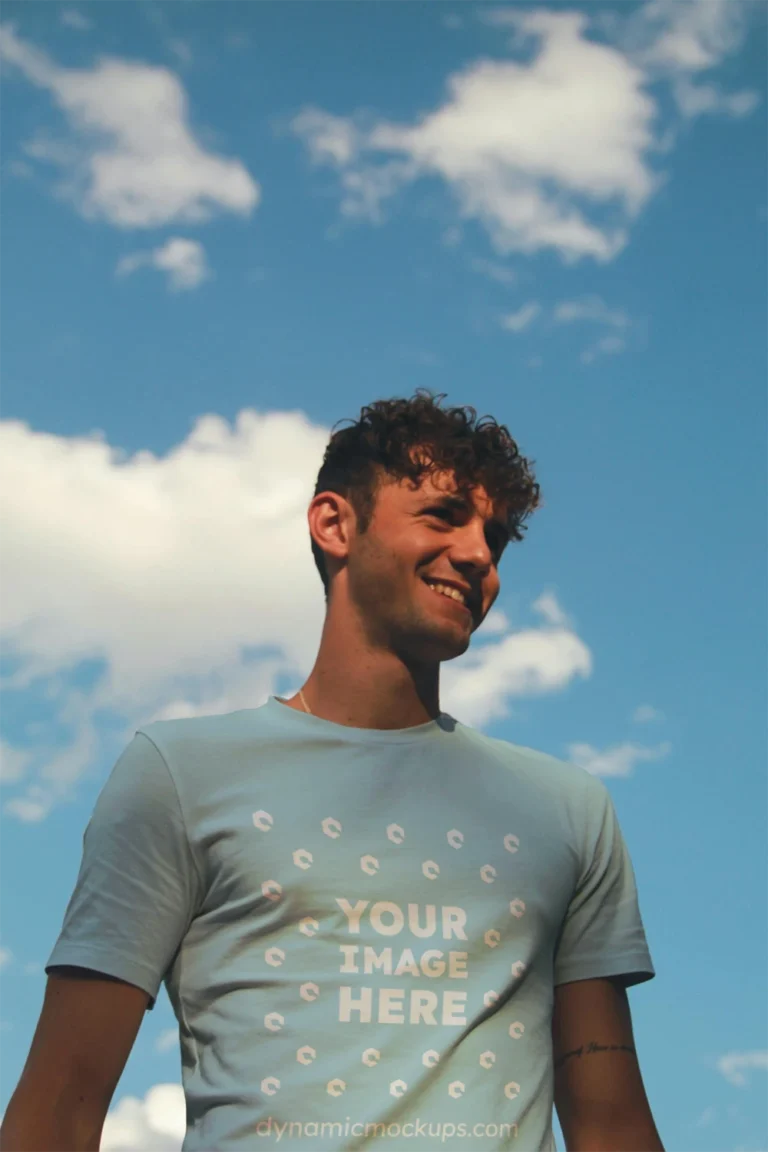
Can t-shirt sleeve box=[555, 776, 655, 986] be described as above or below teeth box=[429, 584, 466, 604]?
below

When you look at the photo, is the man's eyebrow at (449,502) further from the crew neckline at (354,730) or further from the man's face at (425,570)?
the crew neckline at (354,730)

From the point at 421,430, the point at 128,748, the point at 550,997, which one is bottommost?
the point at 550,997

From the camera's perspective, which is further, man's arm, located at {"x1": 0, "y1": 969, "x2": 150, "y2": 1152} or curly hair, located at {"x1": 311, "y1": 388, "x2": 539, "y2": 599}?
curly hair, located at {"x1": 311, "y1": 388, "x2": 539, "y2": 599}

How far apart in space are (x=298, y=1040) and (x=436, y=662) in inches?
44.8

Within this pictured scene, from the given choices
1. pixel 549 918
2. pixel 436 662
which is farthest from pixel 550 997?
pixel 436 662

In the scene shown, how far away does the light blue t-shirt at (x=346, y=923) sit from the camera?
2996 mm

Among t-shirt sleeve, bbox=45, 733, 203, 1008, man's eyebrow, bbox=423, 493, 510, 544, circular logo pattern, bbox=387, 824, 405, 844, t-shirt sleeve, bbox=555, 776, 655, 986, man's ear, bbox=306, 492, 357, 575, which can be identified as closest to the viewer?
t-shirt sleeve, bbox=45, 733, 203, 1008

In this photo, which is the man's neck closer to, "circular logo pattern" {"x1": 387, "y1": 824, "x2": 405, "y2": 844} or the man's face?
the man's face

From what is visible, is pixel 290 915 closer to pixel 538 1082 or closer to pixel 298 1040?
pixel 298 1040

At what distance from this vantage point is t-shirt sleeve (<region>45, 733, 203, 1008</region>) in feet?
10.4

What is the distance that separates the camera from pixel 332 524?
3.99m

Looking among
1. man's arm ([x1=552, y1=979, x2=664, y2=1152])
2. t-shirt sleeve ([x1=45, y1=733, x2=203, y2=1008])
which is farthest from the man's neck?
man's arm ([x1=552, y1=979, x2=664, y2=1152])

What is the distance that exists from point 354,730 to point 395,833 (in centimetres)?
37

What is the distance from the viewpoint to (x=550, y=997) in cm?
333
